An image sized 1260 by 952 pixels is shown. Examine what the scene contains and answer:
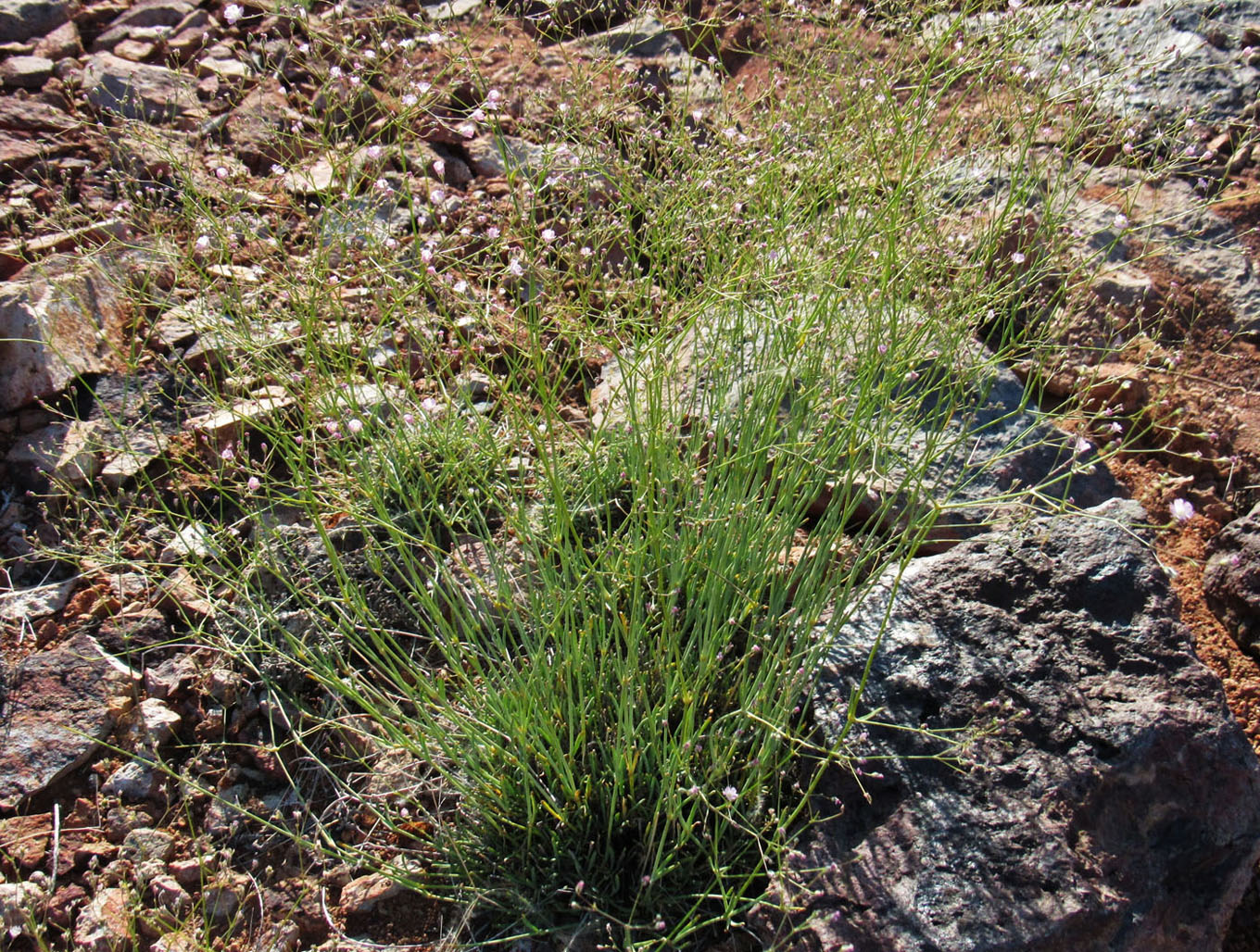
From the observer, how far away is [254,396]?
301cm

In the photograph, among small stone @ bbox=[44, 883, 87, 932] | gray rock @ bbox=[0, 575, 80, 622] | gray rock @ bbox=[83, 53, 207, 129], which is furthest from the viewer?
gray rock @ bbox=[83, 53, 207, 129]

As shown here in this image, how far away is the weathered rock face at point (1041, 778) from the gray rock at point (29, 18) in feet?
15.2

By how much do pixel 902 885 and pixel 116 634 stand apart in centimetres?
230

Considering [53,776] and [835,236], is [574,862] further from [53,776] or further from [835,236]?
[835,236]

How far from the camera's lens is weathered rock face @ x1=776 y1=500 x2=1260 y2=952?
198 centimetres

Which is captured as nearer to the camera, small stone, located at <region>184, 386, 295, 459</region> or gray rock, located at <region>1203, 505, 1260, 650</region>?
gray rock, located at <region>1203, 505, 1260, 650</region>

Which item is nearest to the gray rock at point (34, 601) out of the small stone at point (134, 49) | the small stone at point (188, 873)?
the small stone at point (188, 873)

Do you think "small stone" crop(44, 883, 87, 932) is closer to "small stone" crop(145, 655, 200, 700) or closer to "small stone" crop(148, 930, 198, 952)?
"small stone" crop(148, 930, 198, 952)

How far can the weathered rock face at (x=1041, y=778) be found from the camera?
6.49ft

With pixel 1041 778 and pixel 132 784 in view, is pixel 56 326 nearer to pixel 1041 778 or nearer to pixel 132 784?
pixel 132 784

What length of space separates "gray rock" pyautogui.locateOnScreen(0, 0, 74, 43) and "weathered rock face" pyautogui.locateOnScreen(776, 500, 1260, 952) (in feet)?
15.2

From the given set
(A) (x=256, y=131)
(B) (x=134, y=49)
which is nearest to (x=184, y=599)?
(A) (x=256, y=131)

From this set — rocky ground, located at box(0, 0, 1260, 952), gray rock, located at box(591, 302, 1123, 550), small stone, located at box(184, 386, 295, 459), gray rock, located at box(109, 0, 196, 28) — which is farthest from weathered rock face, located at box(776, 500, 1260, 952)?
gray rock, located at box(109, 0, 196, 28)

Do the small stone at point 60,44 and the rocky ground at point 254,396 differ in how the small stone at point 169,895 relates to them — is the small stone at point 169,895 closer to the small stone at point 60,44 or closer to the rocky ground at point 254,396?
the rocky ground at point 254,396
